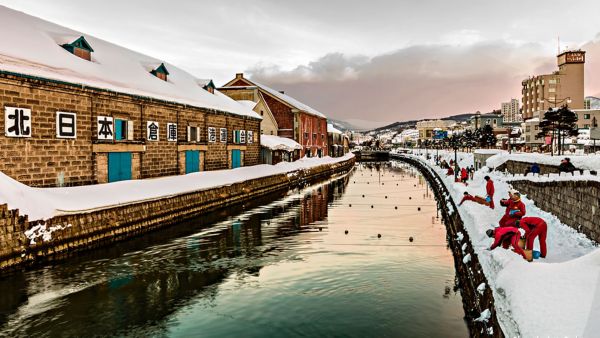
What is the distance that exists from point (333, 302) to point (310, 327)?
205 centimetres

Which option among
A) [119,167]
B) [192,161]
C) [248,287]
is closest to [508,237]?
[248,287]

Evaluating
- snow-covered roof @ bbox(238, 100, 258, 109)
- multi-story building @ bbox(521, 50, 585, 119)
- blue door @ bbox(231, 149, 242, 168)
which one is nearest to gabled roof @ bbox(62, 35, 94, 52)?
blue door @ bbox(231, 149, 242, 168)

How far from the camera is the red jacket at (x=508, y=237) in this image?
12016 millimetres

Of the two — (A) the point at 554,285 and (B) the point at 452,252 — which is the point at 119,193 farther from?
(A) the point at 554,285

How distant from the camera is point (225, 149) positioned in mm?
47188

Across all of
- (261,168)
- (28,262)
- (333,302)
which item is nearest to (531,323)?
(333,302)

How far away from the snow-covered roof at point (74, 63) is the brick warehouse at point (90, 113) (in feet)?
0.26

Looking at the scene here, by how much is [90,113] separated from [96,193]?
5.68m

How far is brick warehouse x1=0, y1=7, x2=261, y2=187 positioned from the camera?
22.7 metres

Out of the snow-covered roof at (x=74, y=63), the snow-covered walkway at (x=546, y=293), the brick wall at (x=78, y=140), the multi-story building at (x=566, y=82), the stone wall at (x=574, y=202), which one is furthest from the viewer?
the multi-story building at (x=566, y=82)

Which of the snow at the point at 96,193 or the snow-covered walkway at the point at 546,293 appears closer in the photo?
the snow-covered walkway at the point at 546,293

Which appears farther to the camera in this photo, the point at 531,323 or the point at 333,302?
the point at 333,302

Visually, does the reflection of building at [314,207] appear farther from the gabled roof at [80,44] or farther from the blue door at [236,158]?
the gabled roof at [80,44]

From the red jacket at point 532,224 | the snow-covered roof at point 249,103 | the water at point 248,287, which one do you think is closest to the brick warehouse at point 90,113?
the water at point 248,287
